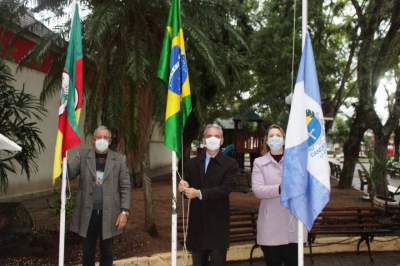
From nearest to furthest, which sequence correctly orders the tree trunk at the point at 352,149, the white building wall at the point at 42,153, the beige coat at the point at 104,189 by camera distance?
the beige coat at the point at 104,189 < the white building wall at the point at 42,153 < the tree trunk at the point at 352,149

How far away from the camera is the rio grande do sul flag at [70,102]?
5039 mm

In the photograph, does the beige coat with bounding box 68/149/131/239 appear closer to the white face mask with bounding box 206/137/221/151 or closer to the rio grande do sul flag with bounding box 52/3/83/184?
the rio grande do sul flag with bounding box 52/3/83/184

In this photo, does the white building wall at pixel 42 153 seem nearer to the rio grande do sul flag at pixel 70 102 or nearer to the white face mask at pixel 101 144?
the rio grande do sul flag at pixel 70 102

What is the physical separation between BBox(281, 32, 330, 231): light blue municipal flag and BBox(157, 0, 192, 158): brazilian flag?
1.15m

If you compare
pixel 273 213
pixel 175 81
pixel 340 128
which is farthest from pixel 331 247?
pixel 340 128

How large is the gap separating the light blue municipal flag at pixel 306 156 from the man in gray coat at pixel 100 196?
6.22 feet

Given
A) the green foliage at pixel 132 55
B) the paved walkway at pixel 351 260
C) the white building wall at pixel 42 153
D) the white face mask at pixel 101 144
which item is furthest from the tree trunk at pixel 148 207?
the white building wall at pixel 42 153

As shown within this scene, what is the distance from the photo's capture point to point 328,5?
61.2 feet

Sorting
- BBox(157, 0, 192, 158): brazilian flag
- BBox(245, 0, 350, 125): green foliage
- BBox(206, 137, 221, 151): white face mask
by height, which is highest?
BBox(245, 0, 350, 125): green foliage

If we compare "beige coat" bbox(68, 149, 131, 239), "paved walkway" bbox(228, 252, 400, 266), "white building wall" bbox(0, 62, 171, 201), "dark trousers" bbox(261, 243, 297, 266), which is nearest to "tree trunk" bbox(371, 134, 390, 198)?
"paved walkway" bbox(228, 252, 400, 266)

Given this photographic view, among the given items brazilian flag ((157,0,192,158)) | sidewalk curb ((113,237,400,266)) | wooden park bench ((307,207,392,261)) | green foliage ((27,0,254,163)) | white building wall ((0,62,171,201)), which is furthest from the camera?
white building wall ((0,62,171,201))

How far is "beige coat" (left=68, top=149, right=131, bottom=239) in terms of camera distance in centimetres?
488

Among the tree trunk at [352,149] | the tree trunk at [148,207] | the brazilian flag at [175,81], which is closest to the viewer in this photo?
the brazilian flag at [175,81]

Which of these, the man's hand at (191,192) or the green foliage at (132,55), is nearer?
the man's hand at (191,192)
